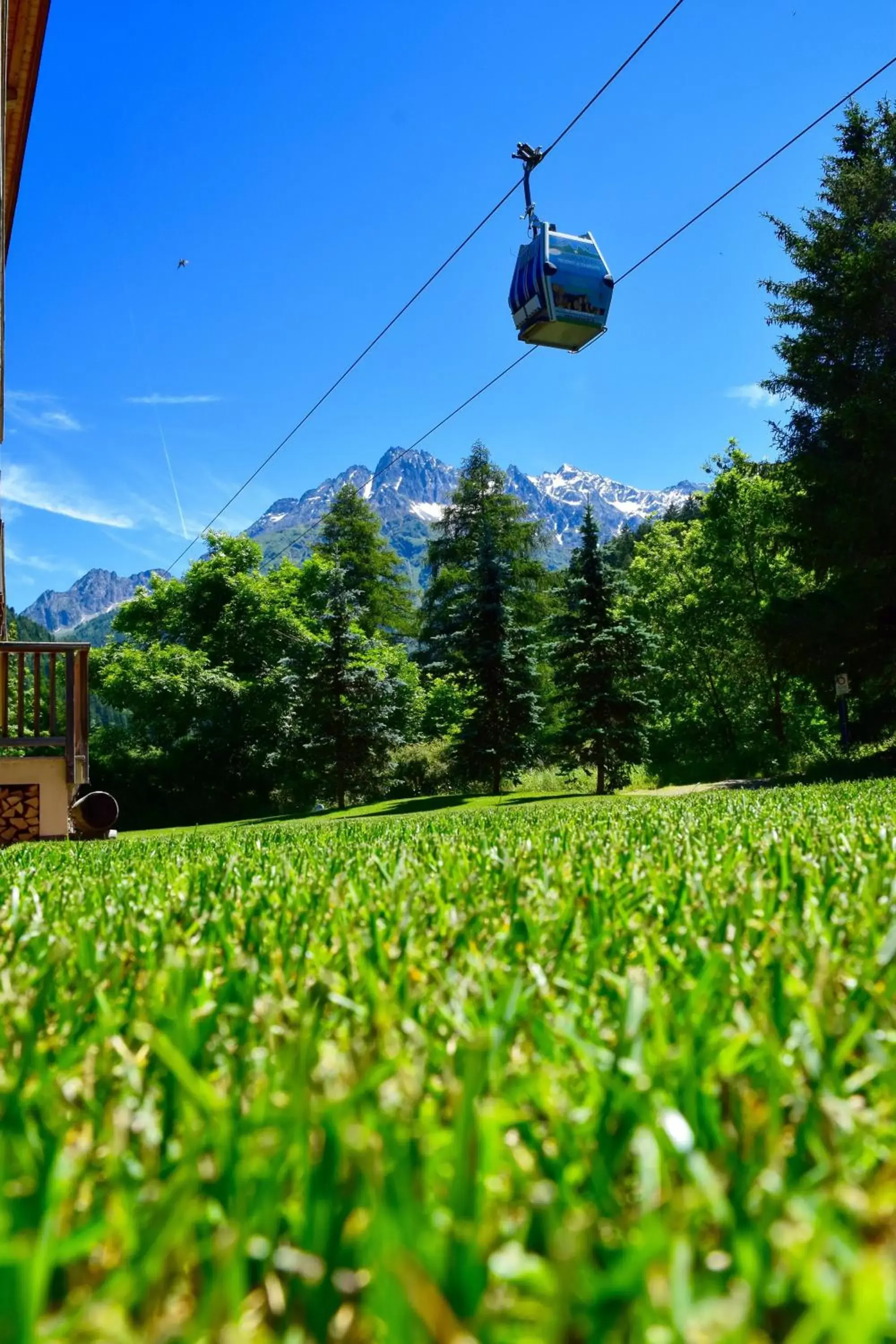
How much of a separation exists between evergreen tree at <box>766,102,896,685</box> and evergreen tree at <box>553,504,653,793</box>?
6.98 m

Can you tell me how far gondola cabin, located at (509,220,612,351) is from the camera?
1070cm

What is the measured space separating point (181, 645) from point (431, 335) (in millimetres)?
23783

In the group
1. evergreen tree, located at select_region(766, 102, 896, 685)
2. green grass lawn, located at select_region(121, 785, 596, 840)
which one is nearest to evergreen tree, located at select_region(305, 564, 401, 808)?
green grass lawn, located at select_region(121, 785, 596, 840)

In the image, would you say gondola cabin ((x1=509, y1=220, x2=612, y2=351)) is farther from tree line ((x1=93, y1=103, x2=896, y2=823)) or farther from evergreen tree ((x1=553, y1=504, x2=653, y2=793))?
evergreen tree ((x1=553, y1=504, x2=653, y2=793))

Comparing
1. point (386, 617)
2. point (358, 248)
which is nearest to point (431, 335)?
point (358, 248)

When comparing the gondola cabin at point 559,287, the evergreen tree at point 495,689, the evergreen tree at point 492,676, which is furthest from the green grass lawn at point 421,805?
the gondola cabin at point 559,287

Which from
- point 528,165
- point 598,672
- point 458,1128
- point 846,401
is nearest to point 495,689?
point 598,672

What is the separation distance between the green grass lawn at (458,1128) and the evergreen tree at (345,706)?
2882 cm

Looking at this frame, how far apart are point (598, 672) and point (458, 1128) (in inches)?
1037

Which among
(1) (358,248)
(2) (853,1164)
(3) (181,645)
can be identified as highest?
(1) (358,248)

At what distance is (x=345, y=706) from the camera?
100 ft

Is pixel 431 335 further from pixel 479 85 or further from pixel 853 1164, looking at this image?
pixel 853 1164

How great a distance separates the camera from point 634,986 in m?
1.17

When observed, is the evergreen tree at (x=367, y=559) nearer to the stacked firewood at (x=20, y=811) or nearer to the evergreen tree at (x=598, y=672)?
the evergreen tree at (x=598, y=672)
